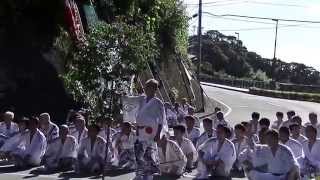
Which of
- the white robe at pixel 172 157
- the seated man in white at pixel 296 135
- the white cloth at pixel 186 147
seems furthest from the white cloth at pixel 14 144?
the seated man in white at pixel 296 135

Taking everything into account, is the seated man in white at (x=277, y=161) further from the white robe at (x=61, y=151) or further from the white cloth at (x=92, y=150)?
the white robe at (x=61, y=151)

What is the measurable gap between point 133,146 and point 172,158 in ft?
5.42

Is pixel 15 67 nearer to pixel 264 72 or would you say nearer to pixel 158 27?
pixel 158 27

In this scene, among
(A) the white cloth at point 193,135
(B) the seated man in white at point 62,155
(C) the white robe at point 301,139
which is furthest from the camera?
(A) the white cloth at point 193,135

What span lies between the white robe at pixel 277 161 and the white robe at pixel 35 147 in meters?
6.61

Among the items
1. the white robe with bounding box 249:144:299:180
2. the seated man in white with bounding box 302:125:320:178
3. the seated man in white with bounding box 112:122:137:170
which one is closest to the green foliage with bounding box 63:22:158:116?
the seated man in white with bounding box 112:122:137:170

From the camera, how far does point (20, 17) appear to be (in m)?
28.3

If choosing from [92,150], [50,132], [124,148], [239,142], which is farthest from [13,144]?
[239,142]

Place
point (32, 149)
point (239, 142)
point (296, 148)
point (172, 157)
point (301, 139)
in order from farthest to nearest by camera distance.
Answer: point (32, 149)
point (239, 142)
point (172, 157)
point (301, 139)
point (296, 148)

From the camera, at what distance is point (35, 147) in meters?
16.4

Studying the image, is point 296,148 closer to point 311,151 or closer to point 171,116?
point 311,151

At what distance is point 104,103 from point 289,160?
497cm

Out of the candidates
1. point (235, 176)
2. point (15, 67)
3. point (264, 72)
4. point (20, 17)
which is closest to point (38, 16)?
point (20, 17)

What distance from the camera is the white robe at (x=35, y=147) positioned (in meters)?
16.3
